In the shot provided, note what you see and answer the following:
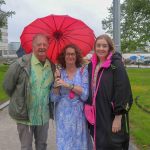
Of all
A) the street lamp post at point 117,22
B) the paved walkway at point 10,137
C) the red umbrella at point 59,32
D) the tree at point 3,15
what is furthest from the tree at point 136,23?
the red umbrella at point 59,32

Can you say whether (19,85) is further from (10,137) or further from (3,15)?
(3,15)

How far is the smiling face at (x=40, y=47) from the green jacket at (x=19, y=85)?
0.13 m

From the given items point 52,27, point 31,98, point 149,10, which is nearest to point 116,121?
point 31,98

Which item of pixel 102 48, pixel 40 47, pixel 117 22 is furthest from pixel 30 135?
pixel 117 22

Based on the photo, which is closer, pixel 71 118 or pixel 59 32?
pixel 71 118

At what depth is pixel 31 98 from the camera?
17.5ft

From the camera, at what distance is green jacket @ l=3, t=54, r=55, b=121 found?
5.30 m

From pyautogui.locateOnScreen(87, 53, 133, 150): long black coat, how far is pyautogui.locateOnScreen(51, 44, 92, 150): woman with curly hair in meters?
0.32

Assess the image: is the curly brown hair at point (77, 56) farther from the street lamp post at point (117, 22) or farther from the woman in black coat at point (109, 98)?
the street lamp post at point (117, 22)

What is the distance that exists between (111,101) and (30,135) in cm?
130

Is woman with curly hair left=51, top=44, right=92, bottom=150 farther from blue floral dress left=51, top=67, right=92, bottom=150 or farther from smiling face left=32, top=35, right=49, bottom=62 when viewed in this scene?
smiling face left=32, top=35, right=49, bottom=62

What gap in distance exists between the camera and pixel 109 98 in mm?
4773

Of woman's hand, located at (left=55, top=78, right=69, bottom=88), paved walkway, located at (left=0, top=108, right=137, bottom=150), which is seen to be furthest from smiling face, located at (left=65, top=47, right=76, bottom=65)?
paved walkway, located at (left=0, top=108, right=137, bottom=150)

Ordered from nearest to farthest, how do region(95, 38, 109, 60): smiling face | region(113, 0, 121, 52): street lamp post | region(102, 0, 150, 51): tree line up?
region(95, 38, 109, 60): smiling face < region(113, 0, 121, 52): street lamp post < region(102, 0, 150, 51): tree
